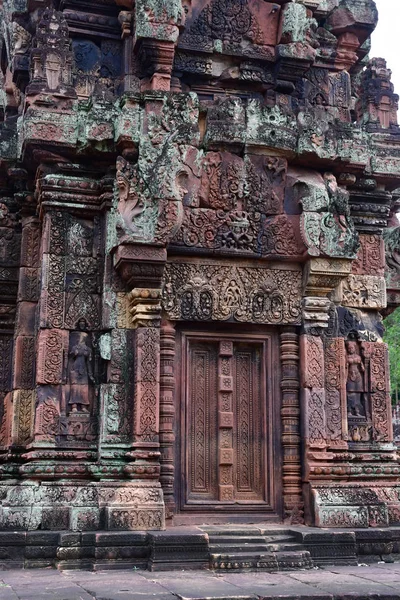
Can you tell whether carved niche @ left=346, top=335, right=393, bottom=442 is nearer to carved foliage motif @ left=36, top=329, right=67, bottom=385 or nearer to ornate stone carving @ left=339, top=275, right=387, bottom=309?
ornate stone carving @ left=339, top=275, right=387, bottom=309

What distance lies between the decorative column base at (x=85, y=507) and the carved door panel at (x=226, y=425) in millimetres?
821

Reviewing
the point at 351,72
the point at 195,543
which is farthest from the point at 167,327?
the point at 351,72

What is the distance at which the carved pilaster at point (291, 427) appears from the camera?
948 cm

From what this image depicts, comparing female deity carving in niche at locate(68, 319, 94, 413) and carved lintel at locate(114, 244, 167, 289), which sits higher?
carved lintel at locate(114, 244, 167, 289)

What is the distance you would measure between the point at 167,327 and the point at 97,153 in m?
2.28

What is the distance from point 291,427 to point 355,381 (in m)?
1.17

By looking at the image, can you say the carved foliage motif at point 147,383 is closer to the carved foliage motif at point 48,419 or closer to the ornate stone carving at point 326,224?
the carved foliage motif at point 48,419

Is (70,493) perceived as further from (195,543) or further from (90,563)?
(195,543)

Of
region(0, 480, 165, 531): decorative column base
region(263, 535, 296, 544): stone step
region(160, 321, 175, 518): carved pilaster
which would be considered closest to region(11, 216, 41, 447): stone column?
region(0, 480, 165, 531): decorative column base

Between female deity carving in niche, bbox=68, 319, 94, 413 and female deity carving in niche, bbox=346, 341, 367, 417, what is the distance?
→ 10.9ft

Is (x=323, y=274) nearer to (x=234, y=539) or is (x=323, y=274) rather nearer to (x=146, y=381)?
(x=146, y=381)

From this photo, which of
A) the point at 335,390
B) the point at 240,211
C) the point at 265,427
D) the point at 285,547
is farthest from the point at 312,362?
the point at 285,547

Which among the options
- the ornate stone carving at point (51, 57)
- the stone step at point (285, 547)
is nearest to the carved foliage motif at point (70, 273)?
the ornate stone carving at point (51, 57)

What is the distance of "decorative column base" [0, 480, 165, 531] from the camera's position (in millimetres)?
8438
